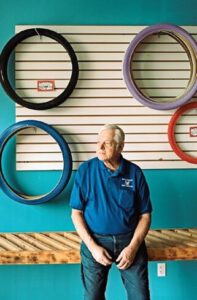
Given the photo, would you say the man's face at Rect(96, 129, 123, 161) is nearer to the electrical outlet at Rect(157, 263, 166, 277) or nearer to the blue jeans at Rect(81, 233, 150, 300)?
the blue jeans at Rect(81, 233, 150, 300)

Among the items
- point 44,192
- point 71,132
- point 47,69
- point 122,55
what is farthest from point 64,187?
point 122,55

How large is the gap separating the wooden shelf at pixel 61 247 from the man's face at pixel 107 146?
661 mm

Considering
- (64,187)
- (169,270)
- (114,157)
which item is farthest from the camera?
(169,270)

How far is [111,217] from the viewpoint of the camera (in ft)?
7.62

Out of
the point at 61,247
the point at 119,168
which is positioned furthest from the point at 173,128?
the point at 61,247

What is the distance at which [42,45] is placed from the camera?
290 centimetres

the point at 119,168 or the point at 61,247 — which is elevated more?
the point at 119,168

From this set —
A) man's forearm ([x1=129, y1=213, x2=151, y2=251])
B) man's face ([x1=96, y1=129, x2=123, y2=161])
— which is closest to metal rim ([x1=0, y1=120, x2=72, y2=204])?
man's face ([x1=96, y1=129, x2=123, y2=161])

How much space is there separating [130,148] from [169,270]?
→ 98 cm

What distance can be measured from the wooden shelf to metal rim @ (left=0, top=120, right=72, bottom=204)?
281mm

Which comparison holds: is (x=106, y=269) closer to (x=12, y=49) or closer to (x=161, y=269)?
(x=161, y=269)

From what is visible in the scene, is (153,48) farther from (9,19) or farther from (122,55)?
(9,19)

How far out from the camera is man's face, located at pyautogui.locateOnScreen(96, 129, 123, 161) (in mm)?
2309

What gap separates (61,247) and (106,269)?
14.9 inches
